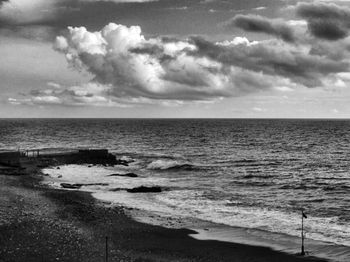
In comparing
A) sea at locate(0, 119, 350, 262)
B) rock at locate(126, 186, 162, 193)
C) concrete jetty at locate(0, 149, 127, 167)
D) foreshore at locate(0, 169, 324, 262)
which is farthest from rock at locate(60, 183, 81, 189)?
concrete jetty at locate(0, 149, 127, 167)

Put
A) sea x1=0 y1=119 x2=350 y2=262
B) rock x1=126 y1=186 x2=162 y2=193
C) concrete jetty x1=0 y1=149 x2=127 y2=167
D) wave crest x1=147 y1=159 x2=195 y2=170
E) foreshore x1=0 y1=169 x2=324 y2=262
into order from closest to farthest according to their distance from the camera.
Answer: foreshore x1=0 y1=169 x2=324 y2=262
sea x1=0 y1=119 x2=350 y2=262
rock x1=126 y1=186 x2=162 y2=193
concrete jetty x1=0 y1=149 x2=127 y2=167
wave crest x1=147 y1=159 x2=195 y2=170

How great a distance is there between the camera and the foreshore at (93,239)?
2394cm

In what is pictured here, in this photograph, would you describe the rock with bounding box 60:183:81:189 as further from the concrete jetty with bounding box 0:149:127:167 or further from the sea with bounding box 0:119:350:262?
the concrete jetty with bounding box 0:149:127:167

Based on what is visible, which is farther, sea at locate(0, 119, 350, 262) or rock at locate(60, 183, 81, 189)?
rock at locate(60, 183, 81, 189)

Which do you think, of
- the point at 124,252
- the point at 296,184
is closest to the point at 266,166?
the point at 296,184

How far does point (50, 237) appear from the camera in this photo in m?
26.4

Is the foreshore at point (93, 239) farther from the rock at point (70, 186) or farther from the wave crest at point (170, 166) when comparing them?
the wave crest at point (170, 166)

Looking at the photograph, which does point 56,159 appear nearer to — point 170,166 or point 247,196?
point 170,166

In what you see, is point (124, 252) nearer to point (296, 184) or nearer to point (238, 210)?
point (238, 210)

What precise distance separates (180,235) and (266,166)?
43.9m

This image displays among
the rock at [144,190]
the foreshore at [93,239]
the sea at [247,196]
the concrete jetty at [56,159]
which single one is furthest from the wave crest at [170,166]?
the foreshore at [93,239]

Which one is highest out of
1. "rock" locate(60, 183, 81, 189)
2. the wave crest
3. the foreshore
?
the wave crest

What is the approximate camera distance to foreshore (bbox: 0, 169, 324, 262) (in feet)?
78.5

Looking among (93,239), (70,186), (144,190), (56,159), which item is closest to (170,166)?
(56,159)
